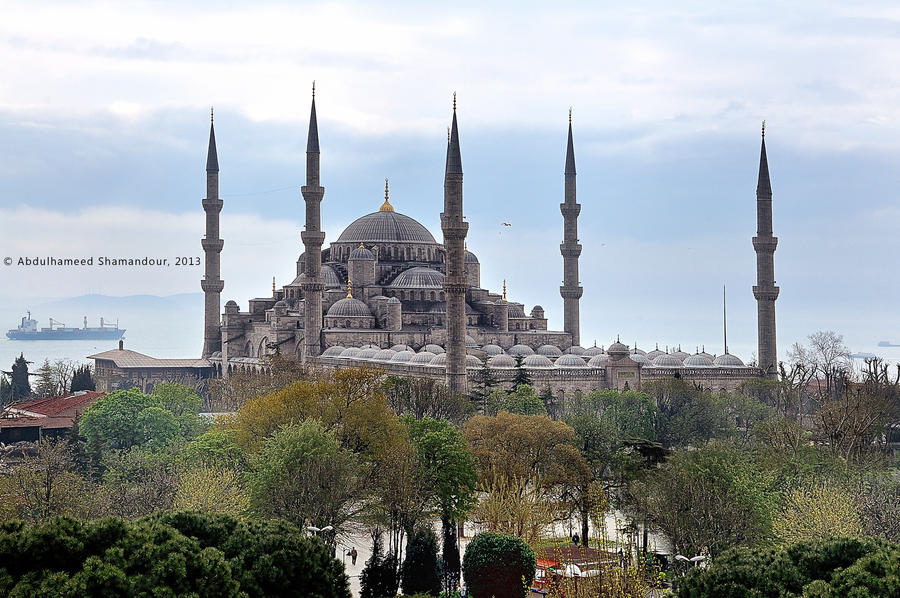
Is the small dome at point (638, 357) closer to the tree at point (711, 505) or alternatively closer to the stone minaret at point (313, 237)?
the stone minaret at point (313, 237)

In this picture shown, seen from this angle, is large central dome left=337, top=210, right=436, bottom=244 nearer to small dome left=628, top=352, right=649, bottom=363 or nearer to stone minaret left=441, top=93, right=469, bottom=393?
small dome left=628, top=352, right=649, bottom=363

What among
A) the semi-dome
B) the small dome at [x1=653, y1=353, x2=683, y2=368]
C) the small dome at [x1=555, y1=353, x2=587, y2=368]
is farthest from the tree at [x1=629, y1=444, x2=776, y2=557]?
the semi-dome

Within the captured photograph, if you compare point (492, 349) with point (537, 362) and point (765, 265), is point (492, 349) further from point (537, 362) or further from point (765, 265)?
point (765, 265)

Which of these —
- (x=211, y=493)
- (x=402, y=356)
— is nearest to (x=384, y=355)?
(x=402, y=356)

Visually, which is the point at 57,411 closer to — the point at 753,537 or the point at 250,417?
the point at 250,417

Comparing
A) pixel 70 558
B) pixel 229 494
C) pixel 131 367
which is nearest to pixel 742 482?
pixel 229 494

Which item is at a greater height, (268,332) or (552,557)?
(268,332)

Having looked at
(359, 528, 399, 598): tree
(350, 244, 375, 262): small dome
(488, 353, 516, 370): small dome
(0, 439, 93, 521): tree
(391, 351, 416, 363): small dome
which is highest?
(350, 244, 375, 262): small dome
